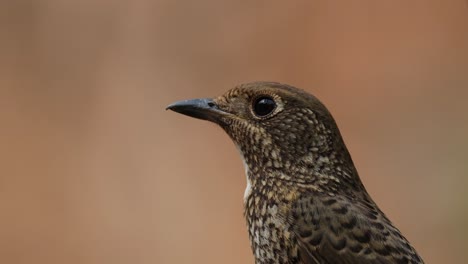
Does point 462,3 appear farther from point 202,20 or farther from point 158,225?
point 158,225

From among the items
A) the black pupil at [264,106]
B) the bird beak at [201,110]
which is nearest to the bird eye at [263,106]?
the black pupil at [264,106]

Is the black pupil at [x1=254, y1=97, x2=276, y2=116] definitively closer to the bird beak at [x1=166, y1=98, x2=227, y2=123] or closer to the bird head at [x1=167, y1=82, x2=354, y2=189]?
the bird head at [x1=167, y1=82, x2=354, y2=189]

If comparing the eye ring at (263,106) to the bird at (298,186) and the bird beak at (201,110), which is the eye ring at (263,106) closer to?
the bird at (298,186)

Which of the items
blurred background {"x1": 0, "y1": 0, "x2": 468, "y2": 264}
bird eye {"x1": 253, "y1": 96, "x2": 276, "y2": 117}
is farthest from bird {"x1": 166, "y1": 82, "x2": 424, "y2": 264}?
blurred background {"x1": 0, "y1": 0, "x2": 468, "y2": 264}

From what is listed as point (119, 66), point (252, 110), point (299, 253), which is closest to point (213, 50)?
point (119, 66)

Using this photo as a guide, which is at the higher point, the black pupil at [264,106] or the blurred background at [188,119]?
the blurred background at [188,119]

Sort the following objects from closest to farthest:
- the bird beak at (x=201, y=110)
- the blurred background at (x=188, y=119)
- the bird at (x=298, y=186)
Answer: the bird at (x=298, y=186) → the bird beak at (x=201, y=110) → the blurred background at (x=188, y=119)
